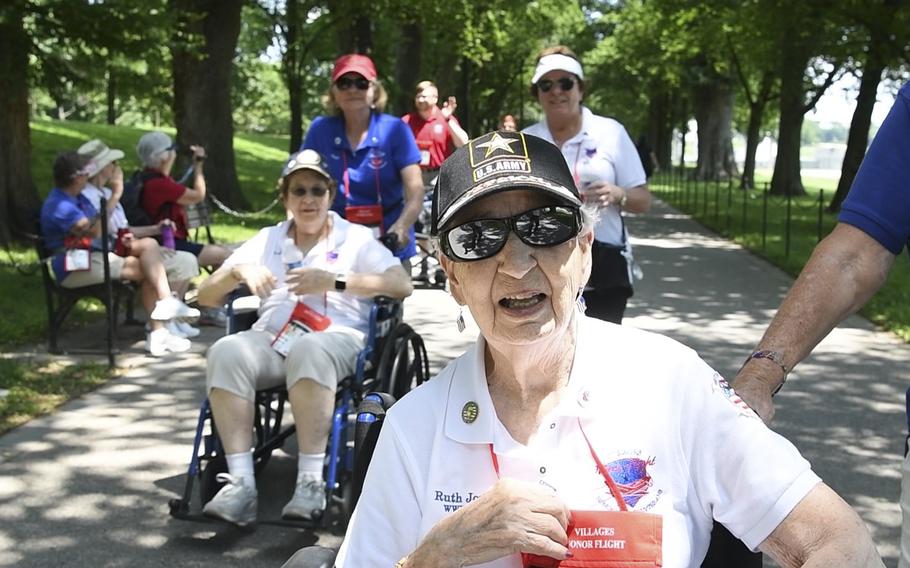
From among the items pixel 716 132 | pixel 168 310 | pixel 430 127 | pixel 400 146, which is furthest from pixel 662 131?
pixel 400 146

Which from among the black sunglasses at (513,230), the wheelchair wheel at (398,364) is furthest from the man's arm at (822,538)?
the wheelchair wheel at (398,364)

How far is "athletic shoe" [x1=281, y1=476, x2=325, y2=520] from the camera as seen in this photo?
5.15m

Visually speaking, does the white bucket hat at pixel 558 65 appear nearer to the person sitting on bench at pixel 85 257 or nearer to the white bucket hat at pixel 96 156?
the person sitting on bench at pixel 85 257

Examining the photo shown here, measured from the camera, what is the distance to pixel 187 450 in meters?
6.66

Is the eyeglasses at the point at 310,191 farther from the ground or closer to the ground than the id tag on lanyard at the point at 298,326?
farther from the ground

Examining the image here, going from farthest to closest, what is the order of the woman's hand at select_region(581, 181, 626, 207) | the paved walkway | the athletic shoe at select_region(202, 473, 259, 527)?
the woman's hand at select_region(581, 181, 626, 207)
the paved walkway
the athletic shoe at select_region(202, 473, 259, 527)

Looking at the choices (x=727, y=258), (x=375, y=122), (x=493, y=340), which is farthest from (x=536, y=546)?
(x=727, y=258)

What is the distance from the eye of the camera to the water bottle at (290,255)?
598 cm

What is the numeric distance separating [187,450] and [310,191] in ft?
5.82

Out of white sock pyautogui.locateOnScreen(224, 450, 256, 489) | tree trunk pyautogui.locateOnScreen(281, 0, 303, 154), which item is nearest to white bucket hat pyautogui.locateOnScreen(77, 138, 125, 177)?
white sock pyautogui.locateOnScreen(224, 450, 256, 489)

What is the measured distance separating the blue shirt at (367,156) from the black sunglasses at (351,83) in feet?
0.69

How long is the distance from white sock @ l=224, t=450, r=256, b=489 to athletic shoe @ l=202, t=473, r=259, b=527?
2 cm

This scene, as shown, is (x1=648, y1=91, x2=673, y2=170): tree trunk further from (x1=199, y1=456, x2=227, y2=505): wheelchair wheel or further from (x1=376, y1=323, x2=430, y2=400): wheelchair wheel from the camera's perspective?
(x1=199, y1=456, x2=227, y2=505): wheelchair wheel

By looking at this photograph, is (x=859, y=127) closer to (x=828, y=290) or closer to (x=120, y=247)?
(x=120, y=247)
